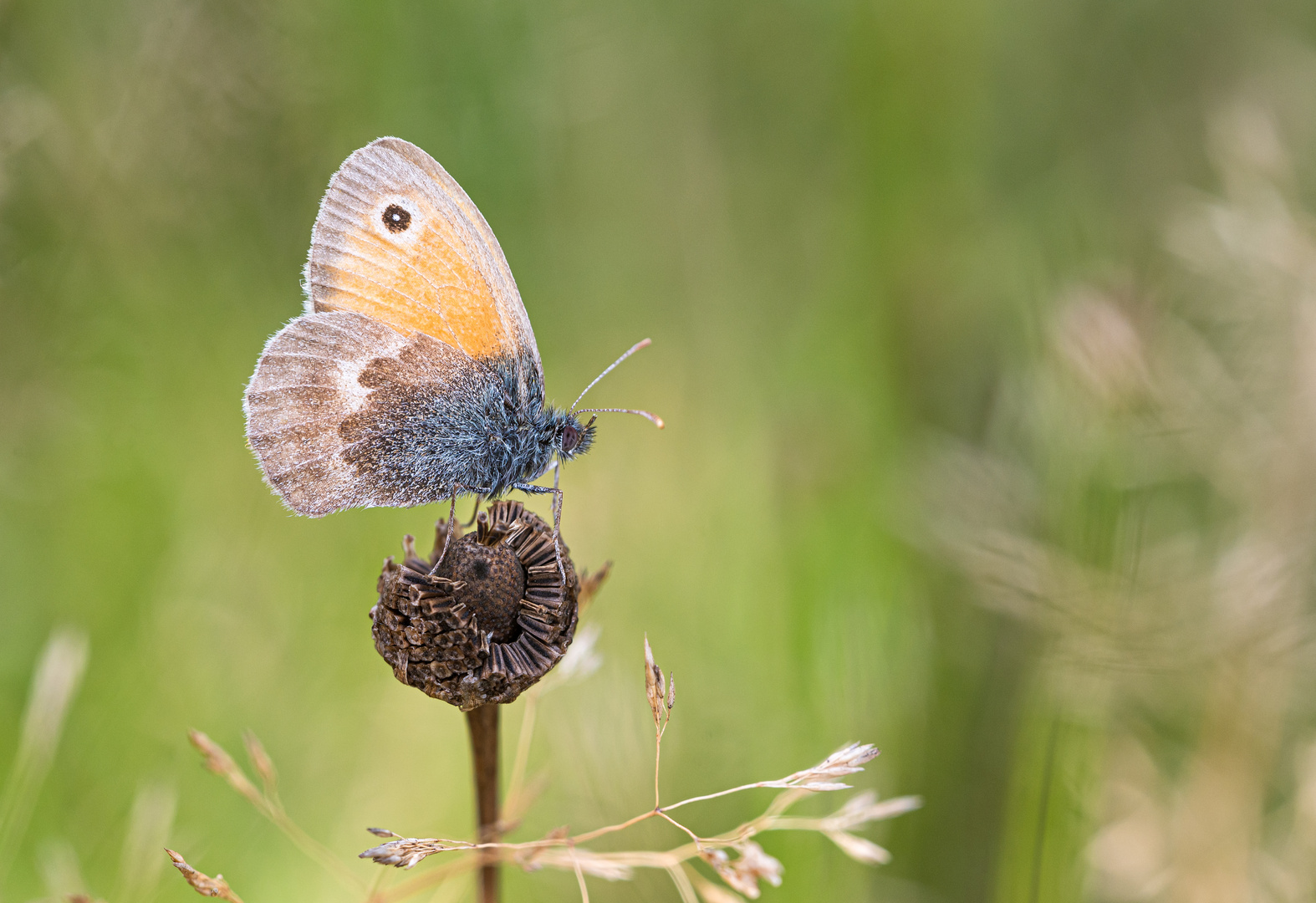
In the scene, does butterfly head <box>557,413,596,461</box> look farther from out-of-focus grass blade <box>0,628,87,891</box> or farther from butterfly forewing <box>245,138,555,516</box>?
out-of-focus grass blade <box>0,628,87,891</box>

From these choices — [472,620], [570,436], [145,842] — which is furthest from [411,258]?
[145,842]

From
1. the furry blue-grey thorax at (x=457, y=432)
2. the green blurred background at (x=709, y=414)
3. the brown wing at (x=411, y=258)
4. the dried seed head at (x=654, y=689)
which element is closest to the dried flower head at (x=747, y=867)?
the dried seed head at (x=654, y=689)

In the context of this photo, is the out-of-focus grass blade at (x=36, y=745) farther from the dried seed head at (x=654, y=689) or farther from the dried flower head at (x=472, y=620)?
the dried seed head at (x=654, y=689)

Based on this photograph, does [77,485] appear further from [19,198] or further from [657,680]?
[657,680]

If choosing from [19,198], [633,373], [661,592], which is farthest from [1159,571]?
[19,198]

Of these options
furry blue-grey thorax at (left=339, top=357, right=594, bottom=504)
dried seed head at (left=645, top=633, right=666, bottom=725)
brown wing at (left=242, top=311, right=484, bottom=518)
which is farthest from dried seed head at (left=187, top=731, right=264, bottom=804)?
furry blue-grey thorax at (left=339, top=357, right=594, bottom=504)

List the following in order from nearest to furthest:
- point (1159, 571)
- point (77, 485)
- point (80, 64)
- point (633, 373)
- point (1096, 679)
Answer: point (1096, 679), point (1159, 571), point (77, 485), point (80, 64), point (633, 373)

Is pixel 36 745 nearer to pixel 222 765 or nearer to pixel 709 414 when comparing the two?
pixel 222 765
